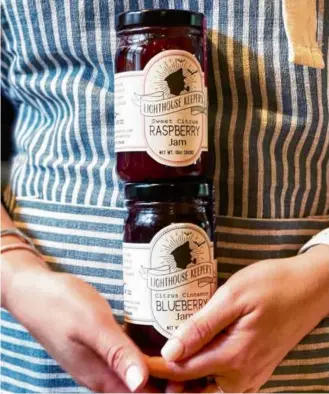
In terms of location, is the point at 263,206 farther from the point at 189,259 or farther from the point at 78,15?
the point at 78,15

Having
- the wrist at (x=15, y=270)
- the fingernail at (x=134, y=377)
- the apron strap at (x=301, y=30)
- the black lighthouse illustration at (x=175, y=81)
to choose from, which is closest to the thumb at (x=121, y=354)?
the fingernail at (x=134, y=377)

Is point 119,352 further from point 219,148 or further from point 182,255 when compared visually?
point 219,148

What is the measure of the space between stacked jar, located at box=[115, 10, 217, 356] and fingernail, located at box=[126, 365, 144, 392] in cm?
3

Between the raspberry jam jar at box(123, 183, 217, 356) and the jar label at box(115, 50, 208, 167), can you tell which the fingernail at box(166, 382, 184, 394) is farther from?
the jar label at box(115, 50, 208, 167)

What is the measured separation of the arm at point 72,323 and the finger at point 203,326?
0.11 feet

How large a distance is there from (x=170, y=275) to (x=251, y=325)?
0.10 metres

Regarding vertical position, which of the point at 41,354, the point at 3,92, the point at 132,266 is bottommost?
the point at 41,354

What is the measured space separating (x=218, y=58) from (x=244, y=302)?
250 millimetres

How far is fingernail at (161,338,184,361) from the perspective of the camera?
65 centimetres

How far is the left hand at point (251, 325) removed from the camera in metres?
0.66

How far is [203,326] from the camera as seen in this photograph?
2.15ft

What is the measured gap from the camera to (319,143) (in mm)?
784

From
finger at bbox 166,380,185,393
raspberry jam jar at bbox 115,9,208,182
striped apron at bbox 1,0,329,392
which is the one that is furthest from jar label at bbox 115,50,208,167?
finger at bbox 166,380,185,393

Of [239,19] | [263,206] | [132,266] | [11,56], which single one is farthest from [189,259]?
[11,56]
